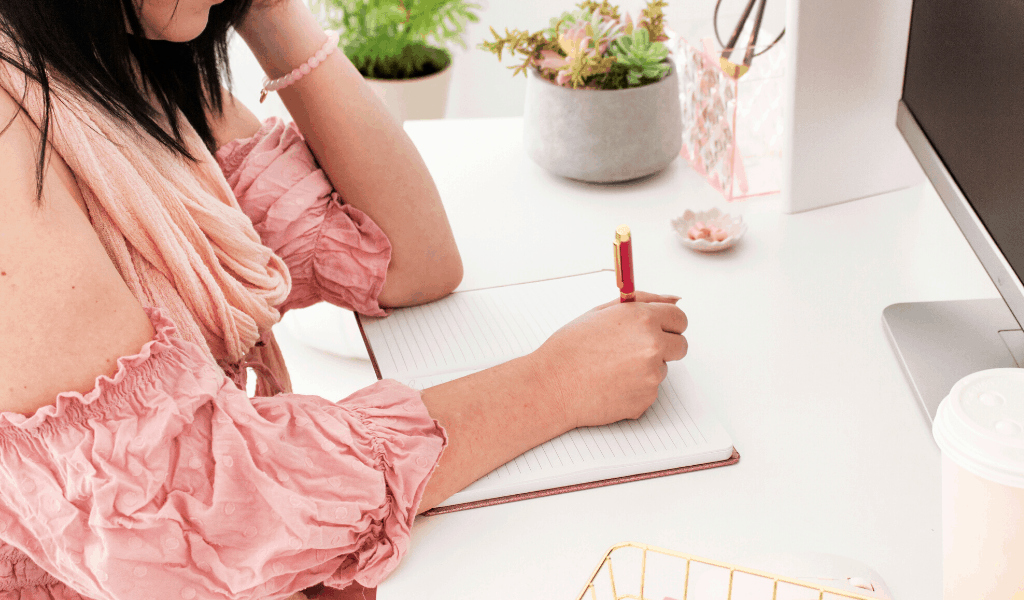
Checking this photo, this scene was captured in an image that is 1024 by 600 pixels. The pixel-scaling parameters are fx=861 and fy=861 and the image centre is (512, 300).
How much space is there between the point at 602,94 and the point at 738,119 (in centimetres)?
18

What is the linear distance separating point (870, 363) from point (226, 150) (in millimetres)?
678

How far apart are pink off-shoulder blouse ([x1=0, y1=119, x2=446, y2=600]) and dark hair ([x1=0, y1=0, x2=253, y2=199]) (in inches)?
5.6

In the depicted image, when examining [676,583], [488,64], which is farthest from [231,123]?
[488,64]

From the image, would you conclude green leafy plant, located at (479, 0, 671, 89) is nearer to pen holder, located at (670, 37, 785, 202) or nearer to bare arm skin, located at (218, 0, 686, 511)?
pen holder, located at (670, 37, 785, 202)

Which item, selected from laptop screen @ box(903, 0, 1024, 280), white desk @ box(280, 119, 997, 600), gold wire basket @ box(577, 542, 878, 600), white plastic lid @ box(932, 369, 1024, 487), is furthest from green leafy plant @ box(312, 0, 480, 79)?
white plastic lid @ box(932, 369, 1024, 487)

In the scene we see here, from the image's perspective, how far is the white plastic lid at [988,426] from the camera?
0.33m

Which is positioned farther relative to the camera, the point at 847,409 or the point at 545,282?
the point at 545,282

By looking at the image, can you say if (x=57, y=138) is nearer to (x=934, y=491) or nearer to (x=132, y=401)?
(x=132, y=401)

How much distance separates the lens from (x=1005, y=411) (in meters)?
0.34

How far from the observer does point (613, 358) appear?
69 cm

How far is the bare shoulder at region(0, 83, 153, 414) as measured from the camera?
0.48 m

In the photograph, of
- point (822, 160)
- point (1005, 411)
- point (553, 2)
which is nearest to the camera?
point (1005, 411)

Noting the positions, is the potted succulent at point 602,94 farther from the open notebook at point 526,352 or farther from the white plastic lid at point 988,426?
the white plastic lid at point 988,426

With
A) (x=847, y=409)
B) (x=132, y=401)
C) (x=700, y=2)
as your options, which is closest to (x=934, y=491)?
(x=847, y=409)
